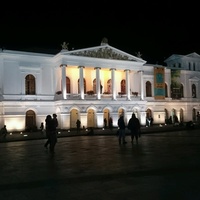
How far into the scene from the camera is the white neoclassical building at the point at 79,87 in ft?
129

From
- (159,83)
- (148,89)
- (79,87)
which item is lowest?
(79,87)

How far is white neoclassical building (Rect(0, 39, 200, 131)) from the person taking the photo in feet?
129

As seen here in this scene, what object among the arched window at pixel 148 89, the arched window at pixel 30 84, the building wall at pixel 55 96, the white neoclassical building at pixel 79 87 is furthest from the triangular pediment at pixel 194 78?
the arched window at pixel 30 84

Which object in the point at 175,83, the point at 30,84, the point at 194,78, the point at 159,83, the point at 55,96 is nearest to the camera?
the point at 30,84

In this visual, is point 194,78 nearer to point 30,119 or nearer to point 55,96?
point 55,96

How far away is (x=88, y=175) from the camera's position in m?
8.78

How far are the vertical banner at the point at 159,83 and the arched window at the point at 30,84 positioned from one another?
20.1 metres

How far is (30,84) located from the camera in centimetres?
4116

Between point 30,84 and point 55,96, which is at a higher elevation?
point 30,84

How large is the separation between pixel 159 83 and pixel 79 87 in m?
14.5

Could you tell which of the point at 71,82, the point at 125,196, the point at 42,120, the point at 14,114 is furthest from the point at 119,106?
the point at 125,196

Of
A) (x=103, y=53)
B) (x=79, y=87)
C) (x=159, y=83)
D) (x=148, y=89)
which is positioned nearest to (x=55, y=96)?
(x=79, y=87)

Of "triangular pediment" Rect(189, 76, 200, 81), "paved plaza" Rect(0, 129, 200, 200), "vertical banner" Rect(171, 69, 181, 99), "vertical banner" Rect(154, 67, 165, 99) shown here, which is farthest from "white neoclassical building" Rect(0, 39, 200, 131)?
"paved plaza" Rect(0, 129, 200, 200)

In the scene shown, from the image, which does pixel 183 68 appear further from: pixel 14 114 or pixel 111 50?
pixel 14 114
